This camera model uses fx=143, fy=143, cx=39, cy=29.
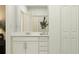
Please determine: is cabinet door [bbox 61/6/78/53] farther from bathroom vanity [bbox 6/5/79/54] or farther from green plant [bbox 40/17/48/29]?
green plant [bbox 40/17/48/29]

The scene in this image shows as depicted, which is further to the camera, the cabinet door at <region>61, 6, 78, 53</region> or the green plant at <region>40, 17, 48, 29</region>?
the green plant at <region>40, 17, 48, 29</region>

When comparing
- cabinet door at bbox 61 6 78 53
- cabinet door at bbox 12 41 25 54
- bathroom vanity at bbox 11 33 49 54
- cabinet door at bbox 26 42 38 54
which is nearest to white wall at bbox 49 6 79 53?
cabinet door at bbox 61 6 78 53

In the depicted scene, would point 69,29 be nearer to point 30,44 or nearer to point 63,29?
point 63,29

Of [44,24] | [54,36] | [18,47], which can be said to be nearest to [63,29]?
[54,36]

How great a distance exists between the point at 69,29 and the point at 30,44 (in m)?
1.06

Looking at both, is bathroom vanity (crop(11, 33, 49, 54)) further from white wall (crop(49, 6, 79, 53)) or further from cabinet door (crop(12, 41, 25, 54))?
white wall (crop(49, 6, 79, 53))

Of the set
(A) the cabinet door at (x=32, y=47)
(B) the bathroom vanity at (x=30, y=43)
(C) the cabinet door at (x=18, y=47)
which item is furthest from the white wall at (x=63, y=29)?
(C) the cabinet door at (x=18, y=47)

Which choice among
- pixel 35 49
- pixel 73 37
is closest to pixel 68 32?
pixel 73 37

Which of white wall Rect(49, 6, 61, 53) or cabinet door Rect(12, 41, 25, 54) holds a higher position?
white wall Rect(49, 6, 61, 53)

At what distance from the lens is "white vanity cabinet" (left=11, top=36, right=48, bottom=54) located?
12.0ft

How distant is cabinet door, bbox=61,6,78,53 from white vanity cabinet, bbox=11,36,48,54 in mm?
480

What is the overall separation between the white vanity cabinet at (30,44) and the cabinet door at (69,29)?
48 cm
